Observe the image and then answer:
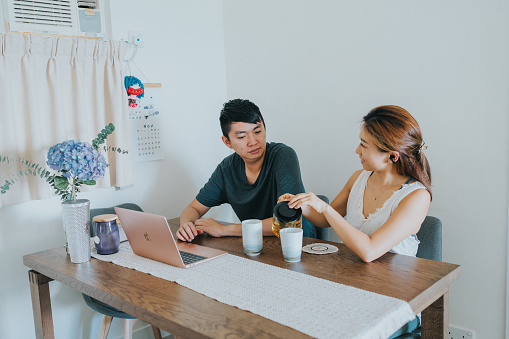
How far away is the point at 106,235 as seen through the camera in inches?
62.7

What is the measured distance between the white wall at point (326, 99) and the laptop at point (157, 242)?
87 centimetres

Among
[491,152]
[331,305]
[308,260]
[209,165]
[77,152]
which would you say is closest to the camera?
[331,305]

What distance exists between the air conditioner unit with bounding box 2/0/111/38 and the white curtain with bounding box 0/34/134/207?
0.31ft

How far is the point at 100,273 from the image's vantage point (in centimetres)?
141

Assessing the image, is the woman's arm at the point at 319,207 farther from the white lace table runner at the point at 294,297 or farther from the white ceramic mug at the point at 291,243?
the white lace table runner at the point at 294,297

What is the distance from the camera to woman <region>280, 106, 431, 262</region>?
4.41 feet

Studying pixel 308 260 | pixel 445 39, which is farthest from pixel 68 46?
pixel 445 39

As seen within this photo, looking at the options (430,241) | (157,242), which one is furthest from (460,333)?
(157,242)

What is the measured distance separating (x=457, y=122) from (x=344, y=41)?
0.74 meters

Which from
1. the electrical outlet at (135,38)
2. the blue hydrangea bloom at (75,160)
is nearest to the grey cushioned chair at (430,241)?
the blue hydrangea bloom at (75,160)

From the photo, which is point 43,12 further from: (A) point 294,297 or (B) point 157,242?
(A) point 294,297

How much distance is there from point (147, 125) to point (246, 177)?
2.56ft

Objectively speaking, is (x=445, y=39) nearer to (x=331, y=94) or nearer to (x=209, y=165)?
(x=331, y=94)

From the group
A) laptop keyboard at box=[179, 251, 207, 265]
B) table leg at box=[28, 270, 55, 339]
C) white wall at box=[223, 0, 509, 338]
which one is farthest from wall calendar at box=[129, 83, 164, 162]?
laptop keyboard at box=[179, 251, 207, 265]
